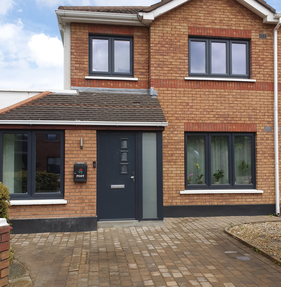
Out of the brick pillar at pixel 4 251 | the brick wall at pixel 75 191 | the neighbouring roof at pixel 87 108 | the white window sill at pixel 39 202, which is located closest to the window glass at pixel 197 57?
the neighbouring roof at pixel 87 108

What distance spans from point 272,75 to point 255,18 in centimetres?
188

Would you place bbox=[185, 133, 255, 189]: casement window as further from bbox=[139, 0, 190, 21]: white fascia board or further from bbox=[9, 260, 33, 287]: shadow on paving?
bbox=[9, 260, 33, 287]: shadow on paving

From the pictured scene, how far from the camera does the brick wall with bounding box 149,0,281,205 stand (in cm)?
840

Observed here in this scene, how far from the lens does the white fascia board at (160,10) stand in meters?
8.16

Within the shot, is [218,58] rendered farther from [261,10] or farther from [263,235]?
[263,235]

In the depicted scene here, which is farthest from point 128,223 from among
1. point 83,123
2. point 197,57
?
point 197,57

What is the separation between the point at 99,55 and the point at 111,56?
374 millimetres

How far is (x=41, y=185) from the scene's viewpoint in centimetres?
693

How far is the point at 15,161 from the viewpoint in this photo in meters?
6.98

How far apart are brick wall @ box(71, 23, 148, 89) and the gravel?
191 inches

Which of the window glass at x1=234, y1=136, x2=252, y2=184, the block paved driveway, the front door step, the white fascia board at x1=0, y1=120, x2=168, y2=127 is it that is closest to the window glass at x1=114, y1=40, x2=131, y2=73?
the white fascia board at x1=0, y1=120, x2=168, y2=127

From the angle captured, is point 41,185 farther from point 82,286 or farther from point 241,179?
point 241,179

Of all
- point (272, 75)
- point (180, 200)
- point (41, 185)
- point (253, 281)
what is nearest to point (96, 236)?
point (41, 185)

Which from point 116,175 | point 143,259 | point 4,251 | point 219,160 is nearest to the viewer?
point 4,251
